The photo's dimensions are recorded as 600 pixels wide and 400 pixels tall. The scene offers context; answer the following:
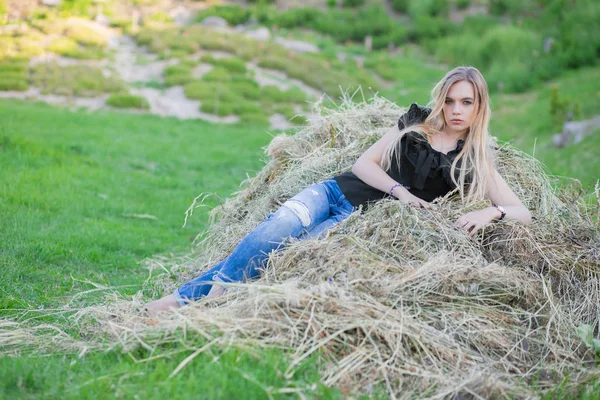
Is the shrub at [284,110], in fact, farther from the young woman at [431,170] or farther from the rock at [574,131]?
the young woman at [431,170]

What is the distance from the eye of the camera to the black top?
4.04 meters

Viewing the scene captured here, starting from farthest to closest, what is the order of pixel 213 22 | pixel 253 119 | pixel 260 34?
pixel 213 22 < pixel 260 34 < pixel 253 119

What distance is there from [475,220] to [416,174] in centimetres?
52

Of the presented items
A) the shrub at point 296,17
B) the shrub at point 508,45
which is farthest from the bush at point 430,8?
the shrub at point 508,45

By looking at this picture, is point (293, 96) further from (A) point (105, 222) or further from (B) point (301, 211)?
(B) point (301, 211)

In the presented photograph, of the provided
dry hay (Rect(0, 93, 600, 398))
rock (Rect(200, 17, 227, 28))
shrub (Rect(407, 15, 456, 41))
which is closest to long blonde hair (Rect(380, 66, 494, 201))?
dry hay (Rect(0, 93, 600, 398))

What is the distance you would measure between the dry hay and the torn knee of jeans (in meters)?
0.22

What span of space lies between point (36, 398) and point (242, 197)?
2907 mm

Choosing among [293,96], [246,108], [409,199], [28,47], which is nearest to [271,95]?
[293,96]

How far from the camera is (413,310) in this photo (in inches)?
122

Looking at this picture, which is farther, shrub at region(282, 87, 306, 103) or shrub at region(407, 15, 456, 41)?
shrub at region(407, 15, 456, 41)

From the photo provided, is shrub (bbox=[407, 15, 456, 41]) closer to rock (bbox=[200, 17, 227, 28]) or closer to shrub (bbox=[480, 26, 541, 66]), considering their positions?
shrub (bbox=[480, 26, 541, 66])

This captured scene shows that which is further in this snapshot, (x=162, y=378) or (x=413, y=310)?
(x=413, y=310)

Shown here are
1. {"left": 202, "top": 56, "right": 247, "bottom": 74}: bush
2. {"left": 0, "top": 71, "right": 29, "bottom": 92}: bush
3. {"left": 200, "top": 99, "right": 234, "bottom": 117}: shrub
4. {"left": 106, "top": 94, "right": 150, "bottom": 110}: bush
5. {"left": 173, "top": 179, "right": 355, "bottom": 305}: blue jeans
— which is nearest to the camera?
{"left": 173, "top": 179, "right": 355, "bottom": 305}: blue jeans
